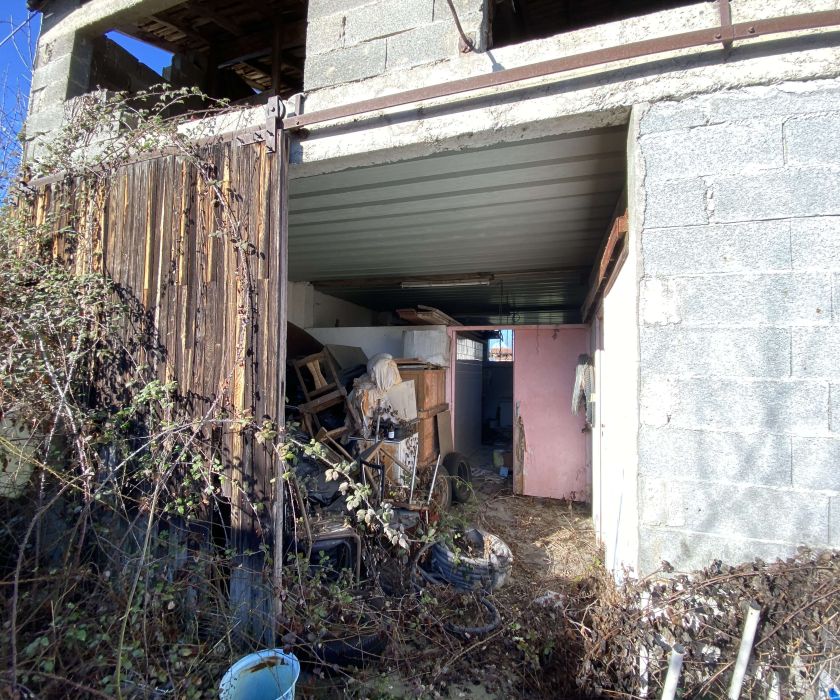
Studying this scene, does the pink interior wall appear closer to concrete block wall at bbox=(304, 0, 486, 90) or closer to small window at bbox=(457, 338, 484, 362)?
small window at bbox=(457, 338, 484, 362)

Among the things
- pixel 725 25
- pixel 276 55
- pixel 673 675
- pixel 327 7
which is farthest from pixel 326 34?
pixel 673 675

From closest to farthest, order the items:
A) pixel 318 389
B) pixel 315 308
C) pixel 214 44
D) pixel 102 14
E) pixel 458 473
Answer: pixel 102 14 → pixel 214 44 → pixel 318 389 → pixel 458 473 → pixel 315 308

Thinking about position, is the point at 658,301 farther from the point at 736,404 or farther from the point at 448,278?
the point at 448,278

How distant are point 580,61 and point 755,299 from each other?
1447 mm

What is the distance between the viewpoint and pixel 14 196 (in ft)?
11.7

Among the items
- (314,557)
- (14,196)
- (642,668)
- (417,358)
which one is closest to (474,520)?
(417,358)

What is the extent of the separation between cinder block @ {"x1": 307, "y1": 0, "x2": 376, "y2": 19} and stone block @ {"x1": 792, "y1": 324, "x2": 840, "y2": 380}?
3.12 m

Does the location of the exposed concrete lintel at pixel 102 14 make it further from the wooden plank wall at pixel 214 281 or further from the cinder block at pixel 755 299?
the cinder block at pixel 755 299

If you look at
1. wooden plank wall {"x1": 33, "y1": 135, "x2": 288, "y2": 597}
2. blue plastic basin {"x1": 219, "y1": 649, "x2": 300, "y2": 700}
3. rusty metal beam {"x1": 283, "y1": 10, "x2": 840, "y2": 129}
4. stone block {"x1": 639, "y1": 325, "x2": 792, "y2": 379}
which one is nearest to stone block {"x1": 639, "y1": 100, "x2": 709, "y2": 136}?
rusty metal beam {"x1": 283, "y1": 10, "x2": 840, "y2": 129}

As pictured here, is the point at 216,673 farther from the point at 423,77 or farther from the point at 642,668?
the point at 423,77

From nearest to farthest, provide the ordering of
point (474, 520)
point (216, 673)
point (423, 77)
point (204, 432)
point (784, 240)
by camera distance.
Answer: point (784, 240) → point (216, 673) → point (423, 77) → point (204, 432) → point (474, 520)

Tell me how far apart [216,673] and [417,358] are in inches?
184

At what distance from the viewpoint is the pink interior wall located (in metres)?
6.46

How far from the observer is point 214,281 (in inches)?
111
